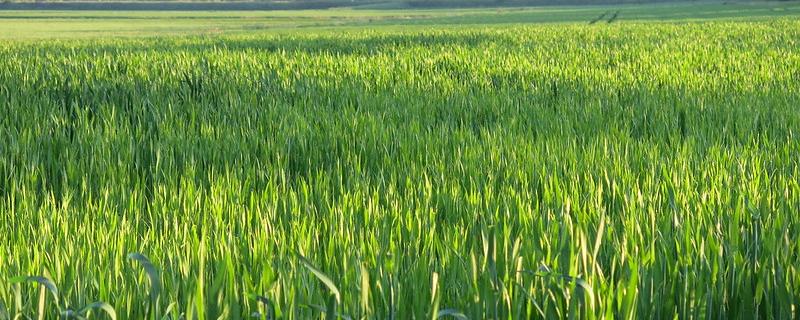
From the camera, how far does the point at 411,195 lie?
2492 mm

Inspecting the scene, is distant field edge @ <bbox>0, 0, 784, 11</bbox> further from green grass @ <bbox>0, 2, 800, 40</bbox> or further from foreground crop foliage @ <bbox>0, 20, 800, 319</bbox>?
foreground crop foliage @ <bbox>0, 20, 800, 319</bbox>

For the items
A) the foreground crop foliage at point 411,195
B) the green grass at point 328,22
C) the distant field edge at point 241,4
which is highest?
the distant field edge at point 241,4

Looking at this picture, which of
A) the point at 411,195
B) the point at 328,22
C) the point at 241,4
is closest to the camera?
the point at 411,195

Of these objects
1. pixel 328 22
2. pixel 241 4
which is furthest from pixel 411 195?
pixel 241 4

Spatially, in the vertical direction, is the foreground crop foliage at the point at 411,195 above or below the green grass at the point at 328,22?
below

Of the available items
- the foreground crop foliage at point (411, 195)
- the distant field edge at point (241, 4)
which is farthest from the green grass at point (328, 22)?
the distant field edge at point (241, 4)

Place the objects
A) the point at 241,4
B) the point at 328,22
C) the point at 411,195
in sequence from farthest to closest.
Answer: the point at 241,4
the point at 328,22
the point at 411,195

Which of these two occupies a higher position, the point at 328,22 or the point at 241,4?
the point at 241,4

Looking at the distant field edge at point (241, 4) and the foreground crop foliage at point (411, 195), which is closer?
the foreground crop foliage at point (411, 195)

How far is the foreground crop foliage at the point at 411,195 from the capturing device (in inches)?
60.9

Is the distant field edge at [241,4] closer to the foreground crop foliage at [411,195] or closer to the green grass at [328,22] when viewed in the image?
the green grass at [328,22]

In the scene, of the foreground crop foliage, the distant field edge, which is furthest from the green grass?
the distant field edge

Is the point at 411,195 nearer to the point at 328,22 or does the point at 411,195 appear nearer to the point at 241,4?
the point at 328,22

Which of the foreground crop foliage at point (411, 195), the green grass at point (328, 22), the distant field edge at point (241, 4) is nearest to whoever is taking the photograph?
the foreground crop foliage at point (411, 195)
